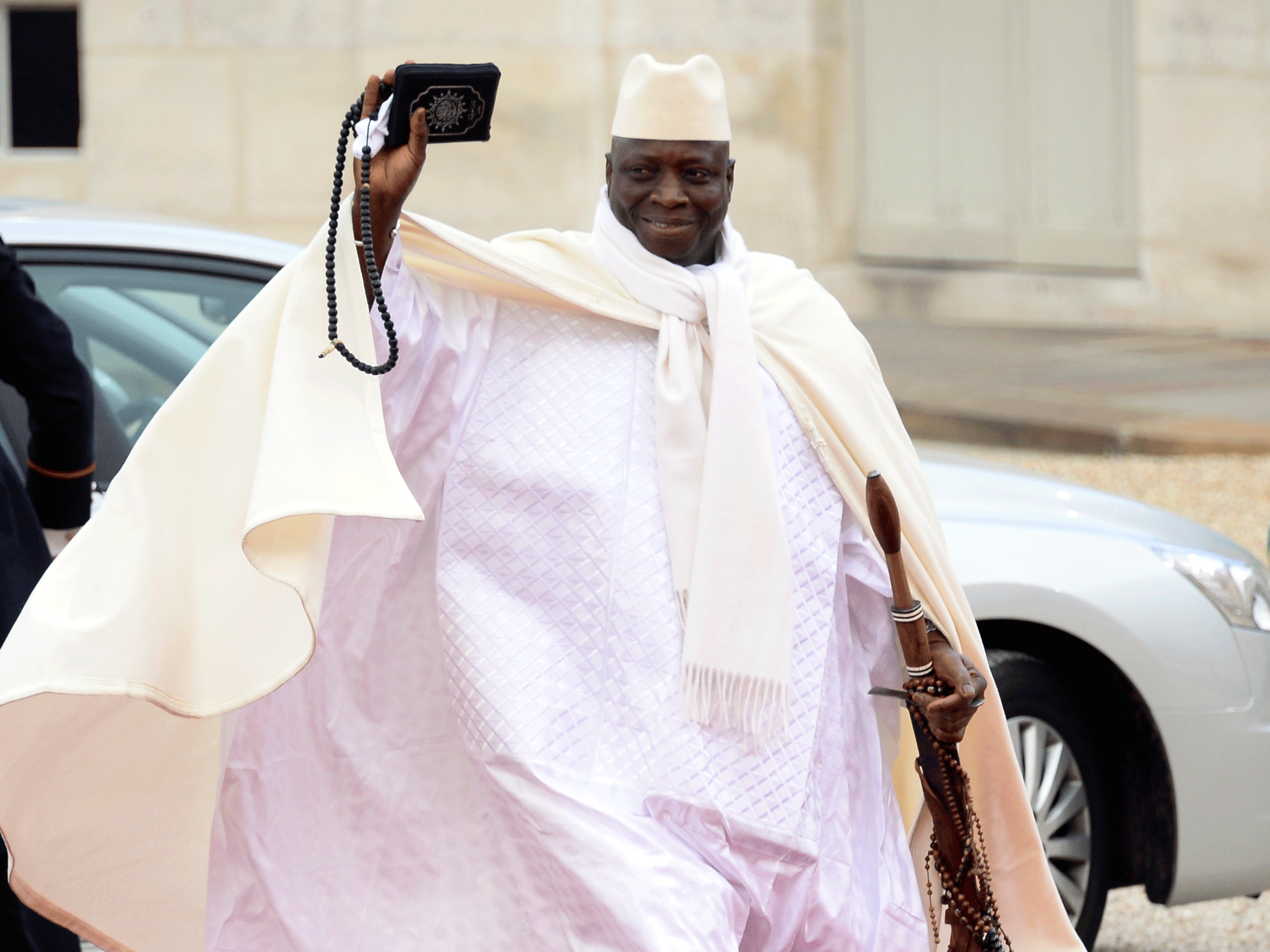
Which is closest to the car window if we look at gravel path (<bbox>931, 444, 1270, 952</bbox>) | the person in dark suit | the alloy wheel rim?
the person in dark suit

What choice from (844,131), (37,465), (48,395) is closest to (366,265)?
(48,395)

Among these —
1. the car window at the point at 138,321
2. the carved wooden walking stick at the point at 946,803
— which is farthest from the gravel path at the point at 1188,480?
the carved wooden walking stick at the point at 946,803

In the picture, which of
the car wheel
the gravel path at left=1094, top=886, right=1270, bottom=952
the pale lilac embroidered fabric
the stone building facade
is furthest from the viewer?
the stone building facade

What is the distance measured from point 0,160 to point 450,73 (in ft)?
35.1

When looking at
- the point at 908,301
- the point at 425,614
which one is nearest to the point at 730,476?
the point at 425,614

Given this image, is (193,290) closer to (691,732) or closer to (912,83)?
(691,732)

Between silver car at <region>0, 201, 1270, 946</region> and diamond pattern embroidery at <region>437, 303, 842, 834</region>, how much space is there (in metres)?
1.29

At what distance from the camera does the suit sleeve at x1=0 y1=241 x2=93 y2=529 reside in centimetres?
312

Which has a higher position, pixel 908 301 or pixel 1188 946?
pixel 908 301

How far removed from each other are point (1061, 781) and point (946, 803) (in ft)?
4.75

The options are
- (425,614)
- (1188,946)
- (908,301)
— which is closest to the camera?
(425,614)

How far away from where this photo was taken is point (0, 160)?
488 inches

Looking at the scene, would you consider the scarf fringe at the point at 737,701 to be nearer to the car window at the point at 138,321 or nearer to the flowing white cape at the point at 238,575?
the flowing white cape at the point at 238,575

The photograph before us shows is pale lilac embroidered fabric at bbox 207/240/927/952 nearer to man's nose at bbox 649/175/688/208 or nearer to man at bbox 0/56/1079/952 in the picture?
man at bbox 0/56/1079/952
